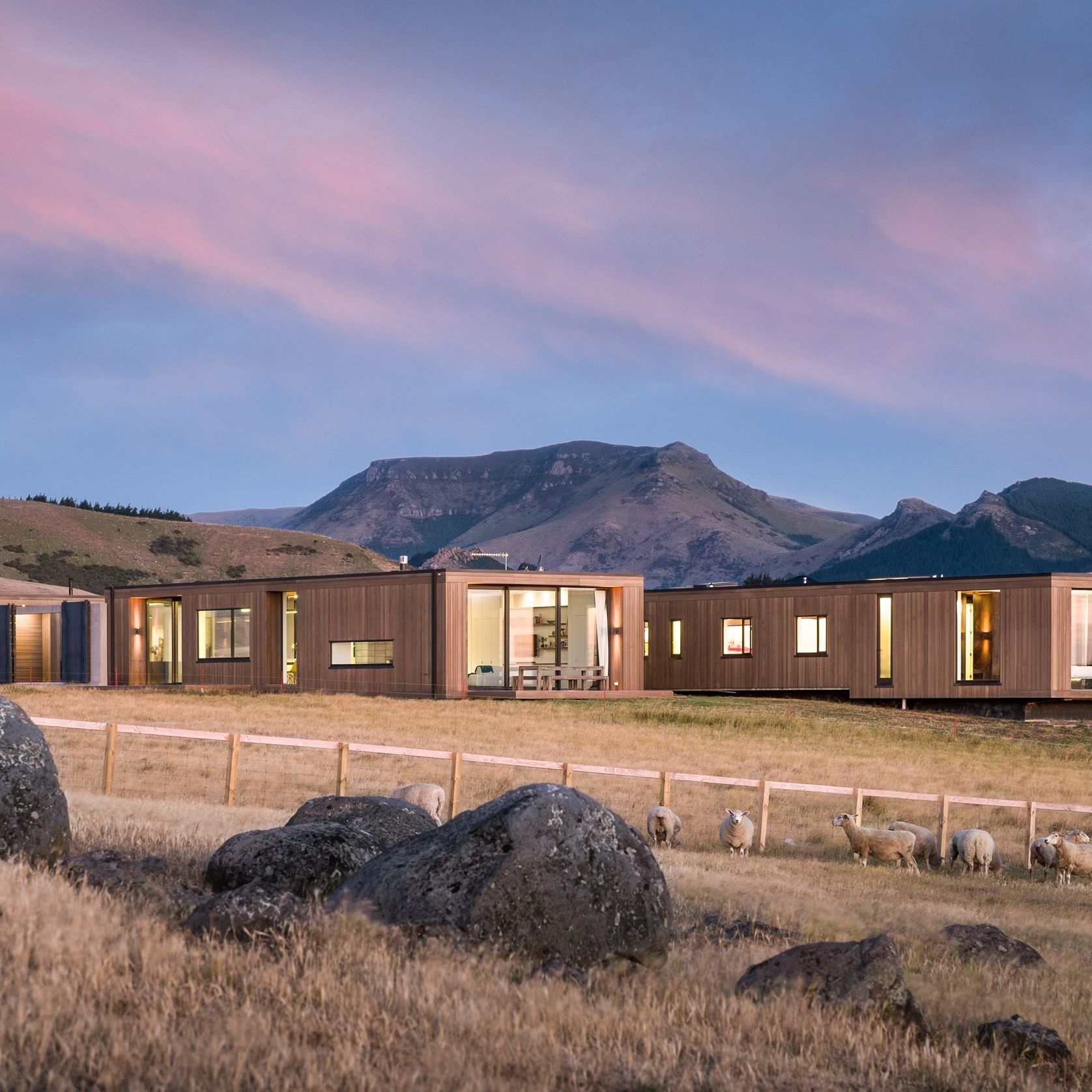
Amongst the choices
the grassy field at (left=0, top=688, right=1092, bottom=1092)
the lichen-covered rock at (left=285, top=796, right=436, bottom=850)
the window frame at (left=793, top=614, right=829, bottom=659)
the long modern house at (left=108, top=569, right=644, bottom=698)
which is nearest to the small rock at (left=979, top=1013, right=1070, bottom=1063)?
the grassy field at (left=0, top=688, right=1092, bottom=1092)

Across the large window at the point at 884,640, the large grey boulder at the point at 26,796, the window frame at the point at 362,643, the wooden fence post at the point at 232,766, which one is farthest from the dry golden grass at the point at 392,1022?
the large window at the point at 884,640

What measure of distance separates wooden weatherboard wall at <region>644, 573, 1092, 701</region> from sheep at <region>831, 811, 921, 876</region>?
1942 cm

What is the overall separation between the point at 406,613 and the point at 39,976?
29645 millimetres

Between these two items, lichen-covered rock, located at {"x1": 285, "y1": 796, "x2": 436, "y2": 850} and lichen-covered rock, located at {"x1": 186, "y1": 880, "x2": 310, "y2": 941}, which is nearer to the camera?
lichen-covered rock, located at {"x1": 186, "y1": 880, "x2": 310, "y2": 941}

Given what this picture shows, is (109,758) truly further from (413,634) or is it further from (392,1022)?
(413,634)

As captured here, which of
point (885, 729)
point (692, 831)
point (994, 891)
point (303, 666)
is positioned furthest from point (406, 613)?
point (994, 891)

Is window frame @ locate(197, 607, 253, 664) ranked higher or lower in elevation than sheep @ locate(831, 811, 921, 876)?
higher

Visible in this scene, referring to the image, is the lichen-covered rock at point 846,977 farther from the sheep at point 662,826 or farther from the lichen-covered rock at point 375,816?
the sheep at point 662,826

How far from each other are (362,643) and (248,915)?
29609 millimetres

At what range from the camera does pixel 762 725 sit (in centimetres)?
3020

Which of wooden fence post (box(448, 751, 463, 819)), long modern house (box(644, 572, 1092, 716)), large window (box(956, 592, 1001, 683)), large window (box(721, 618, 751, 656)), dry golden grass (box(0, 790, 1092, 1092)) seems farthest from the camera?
large window (box(721, 618, 751, 656))

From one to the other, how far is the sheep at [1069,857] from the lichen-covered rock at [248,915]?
11.6 metres

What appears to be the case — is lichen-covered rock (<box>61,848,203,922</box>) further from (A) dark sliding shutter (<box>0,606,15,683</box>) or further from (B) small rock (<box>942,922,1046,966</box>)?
(A) dark sliding shutter (<box>0,606,15,683</box>)

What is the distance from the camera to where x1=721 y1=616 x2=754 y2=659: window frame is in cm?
3800
